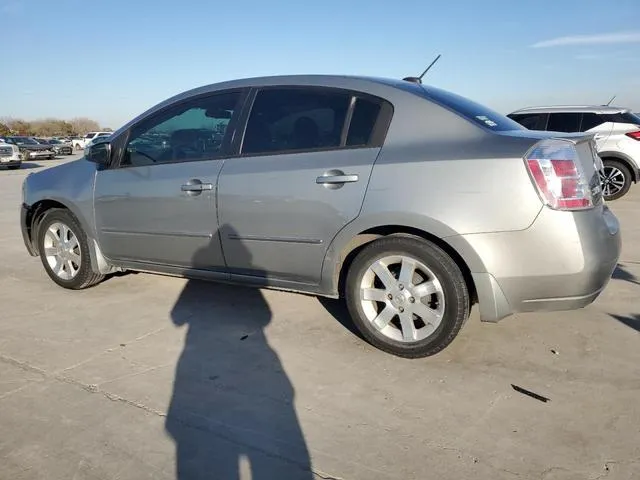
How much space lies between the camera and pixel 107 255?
4418 mm

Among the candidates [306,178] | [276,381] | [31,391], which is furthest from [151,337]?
[306,178]

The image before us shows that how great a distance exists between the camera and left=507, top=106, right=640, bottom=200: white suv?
370 inches

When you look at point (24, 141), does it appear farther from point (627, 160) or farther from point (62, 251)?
point (627, 160)

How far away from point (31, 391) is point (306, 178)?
2.05 m

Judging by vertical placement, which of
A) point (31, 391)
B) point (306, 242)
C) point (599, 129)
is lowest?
point (31, 391)

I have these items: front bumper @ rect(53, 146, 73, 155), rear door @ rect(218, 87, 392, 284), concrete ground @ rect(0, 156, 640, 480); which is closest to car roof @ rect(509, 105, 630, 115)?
concrete ground @ rect(0, 156, 640, 480)

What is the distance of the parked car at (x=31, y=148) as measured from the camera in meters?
29.4

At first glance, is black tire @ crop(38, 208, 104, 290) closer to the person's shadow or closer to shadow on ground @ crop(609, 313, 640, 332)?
the person's shadow

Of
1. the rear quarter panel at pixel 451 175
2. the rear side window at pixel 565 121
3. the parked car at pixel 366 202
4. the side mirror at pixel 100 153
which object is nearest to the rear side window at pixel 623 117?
the rear side window at pixel 565 121

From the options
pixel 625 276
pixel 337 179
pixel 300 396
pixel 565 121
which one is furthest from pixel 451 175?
pixel 565 121

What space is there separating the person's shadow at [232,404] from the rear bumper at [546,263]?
132 cm

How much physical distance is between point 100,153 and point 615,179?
9.19 m

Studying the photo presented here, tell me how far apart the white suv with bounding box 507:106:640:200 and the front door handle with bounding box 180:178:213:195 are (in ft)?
26.7

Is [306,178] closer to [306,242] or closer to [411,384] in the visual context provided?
[306,242]
